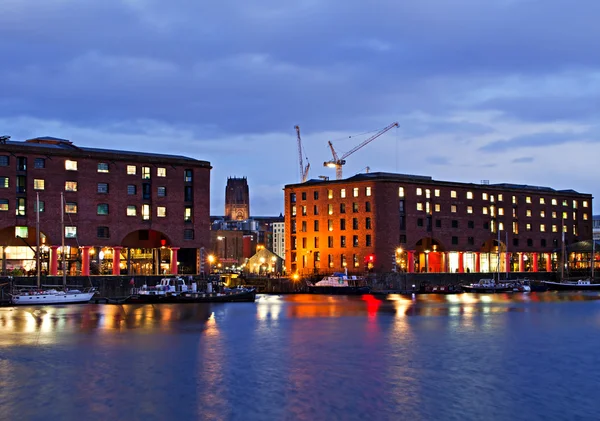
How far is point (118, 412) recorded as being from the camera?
117 ft

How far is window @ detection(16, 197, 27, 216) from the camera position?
107500 mm

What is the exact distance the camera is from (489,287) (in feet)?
464

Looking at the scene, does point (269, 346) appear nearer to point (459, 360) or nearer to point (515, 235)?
point (459, 360)

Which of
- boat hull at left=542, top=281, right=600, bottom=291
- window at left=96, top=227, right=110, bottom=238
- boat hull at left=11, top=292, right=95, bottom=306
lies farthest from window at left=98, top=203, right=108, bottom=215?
boat hull at left=542, top=281, right=600, bottom=291

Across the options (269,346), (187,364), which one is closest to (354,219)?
(269,346)

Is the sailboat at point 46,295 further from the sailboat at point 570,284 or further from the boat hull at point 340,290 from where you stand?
the sailboat at point 570,284

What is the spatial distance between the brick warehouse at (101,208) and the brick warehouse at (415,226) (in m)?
35.8

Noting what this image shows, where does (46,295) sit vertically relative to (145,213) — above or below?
below

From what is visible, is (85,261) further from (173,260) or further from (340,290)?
(340,290)

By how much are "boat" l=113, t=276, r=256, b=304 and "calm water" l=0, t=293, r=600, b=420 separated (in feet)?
51.0

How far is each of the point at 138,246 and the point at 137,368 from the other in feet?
238

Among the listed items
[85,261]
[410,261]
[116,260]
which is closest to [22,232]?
Result: [85,261]

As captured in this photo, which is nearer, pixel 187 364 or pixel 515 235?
pixel 187 364

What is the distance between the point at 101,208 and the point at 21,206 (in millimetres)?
11273
